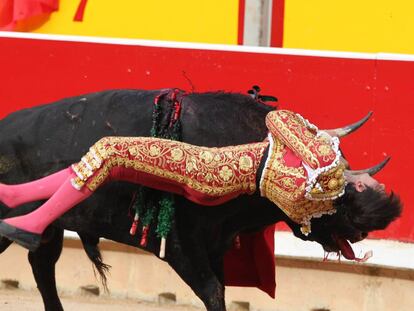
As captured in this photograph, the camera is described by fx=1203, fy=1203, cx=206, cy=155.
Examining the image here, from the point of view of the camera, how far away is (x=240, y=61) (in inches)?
253

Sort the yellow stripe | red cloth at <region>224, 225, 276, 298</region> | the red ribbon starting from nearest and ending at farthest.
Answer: red cloth at <region>224, 225, 276, 298</region> < the yellow stripe < the red ribbon

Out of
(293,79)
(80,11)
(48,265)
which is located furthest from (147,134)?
(80,11)

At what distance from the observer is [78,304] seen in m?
6.49

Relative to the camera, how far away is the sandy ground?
6.39 meters

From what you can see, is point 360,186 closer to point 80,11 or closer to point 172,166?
point 172,166

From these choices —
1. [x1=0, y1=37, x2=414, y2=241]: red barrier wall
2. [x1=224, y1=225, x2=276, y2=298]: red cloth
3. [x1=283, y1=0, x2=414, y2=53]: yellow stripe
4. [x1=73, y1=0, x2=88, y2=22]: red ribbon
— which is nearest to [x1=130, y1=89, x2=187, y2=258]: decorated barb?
[x1=224, y1=225, x2=276, y2=298]: red cloth

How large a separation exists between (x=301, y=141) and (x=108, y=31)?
3610 millimetres

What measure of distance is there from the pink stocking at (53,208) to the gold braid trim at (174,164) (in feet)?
0.11

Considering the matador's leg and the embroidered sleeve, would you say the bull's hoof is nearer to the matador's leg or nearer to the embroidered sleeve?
the matador's leg

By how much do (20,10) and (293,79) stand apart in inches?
87.9

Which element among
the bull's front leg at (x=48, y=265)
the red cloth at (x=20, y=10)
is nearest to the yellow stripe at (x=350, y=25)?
the red cloth at (x=20, y=10)

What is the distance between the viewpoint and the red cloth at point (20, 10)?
7758 mm

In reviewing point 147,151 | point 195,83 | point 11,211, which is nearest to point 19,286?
point 195,83

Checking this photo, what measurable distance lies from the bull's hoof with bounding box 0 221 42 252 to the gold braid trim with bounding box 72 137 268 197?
0.24 meters
